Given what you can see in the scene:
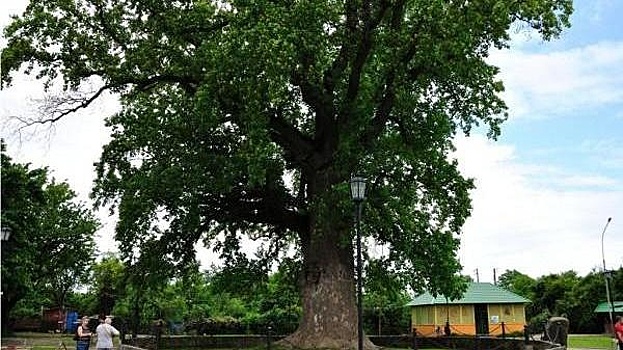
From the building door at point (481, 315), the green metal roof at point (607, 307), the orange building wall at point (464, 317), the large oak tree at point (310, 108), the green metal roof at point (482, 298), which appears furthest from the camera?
the building door at point (481, 315)

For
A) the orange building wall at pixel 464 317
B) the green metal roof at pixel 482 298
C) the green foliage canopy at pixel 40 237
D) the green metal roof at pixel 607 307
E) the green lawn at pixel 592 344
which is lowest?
the green lawn at pixel 592 344

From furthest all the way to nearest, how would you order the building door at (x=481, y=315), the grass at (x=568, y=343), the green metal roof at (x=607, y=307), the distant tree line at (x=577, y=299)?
the distant tree line at (x=577, y=299)
the building door at (x=481, y=315)
the green metal roof at (x=607, y=307)
the grass at (x=568, y=343)

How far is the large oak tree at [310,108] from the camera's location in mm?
17781

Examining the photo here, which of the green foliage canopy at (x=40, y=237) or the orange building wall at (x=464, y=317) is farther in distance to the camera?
the orange building wall at (x=464, y=317)

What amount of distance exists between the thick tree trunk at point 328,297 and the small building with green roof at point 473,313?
79.5ft

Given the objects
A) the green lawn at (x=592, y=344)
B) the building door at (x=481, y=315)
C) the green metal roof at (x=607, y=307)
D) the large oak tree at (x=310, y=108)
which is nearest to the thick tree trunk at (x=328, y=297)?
the large oak tree at (x=310, y=108)

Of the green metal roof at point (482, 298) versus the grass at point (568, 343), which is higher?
the green metal roof at point (482, 298)

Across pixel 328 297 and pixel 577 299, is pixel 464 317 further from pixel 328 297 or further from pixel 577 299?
pixel 328 297

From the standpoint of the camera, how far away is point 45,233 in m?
42.5

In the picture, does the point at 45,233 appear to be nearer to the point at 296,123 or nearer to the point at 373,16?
the point at 296,123

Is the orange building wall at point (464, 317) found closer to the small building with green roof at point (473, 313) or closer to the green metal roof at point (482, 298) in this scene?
the small building with green roof at point (473, 313)

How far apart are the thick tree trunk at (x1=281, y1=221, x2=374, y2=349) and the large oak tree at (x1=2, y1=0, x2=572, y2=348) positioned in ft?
0.15

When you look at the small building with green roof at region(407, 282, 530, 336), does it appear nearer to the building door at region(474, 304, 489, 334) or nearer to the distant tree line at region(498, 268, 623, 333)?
the building door at region(474, 304, 489, 334)

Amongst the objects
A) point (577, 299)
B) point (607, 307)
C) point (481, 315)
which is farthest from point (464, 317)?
point (577, 299)
